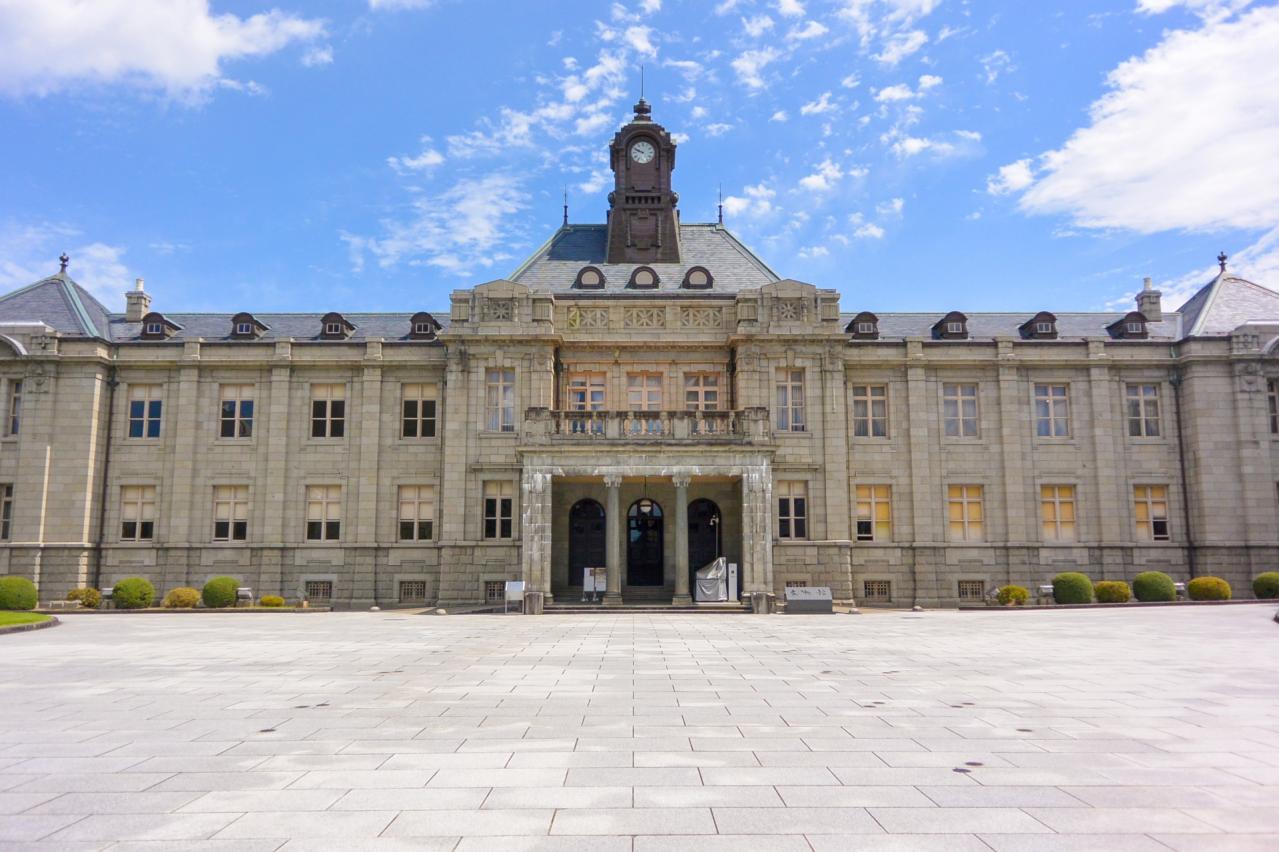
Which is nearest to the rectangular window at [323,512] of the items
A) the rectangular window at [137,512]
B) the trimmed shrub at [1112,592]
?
the rectangular window at [137,512]

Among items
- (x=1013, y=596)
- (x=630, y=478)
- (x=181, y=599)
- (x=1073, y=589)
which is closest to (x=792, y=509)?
(x=630, y=478)

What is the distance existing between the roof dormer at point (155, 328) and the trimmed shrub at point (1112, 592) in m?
42.5

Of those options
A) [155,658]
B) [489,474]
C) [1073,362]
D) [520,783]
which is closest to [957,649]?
[520,783]

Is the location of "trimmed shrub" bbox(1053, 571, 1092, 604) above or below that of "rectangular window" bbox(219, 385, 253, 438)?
below

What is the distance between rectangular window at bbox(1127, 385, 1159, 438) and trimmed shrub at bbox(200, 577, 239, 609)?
40.1 metres

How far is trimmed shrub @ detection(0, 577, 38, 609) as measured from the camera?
3362 cm

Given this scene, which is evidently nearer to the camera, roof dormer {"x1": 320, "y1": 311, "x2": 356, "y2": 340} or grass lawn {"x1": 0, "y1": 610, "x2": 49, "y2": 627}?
grass lawn {"x1": 0, "y1": 610, "x2": 49, "y2": 627}

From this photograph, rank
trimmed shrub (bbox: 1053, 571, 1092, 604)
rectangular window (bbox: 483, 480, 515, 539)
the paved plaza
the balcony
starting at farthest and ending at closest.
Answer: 1. rectangular window (bbox: 483, 480, 515, 539)
2. trimmed shrub (bbox: 1053, 571, 1092, 604)
3. the balcony
4. the paved plaza

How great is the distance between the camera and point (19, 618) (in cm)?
2653

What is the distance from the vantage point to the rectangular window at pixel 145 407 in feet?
132

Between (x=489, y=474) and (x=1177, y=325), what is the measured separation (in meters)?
34.1

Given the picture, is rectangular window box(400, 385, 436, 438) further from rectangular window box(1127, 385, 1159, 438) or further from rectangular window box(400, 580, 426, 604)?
rectangular window box(1127, 385, 1159, 438)

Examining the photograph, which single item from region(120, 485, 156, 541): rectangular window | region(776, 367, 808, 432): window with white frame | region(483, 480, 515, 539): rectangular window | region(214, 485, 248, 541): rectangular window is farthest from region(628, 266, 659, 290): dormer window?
region(120, 485, 156, 541): rectangular window

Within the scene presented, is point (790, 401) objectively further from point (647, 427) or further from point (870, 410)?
point (647, 427)
